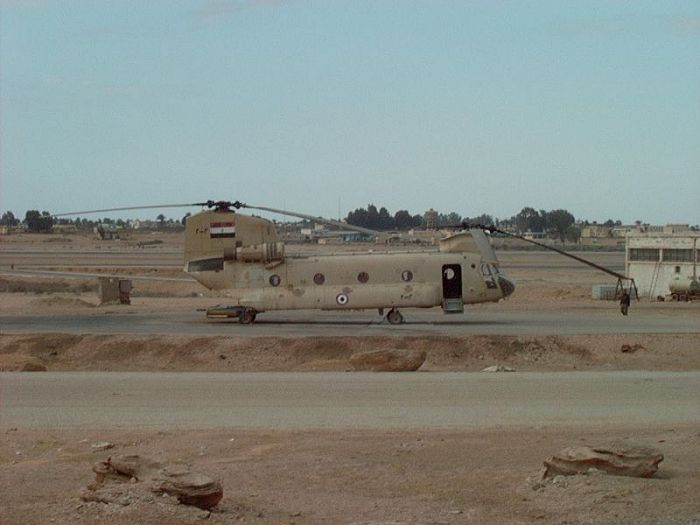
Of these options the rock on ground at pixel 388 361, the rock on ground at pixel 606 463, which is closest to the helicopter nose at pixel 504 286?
the rock on ground at pixel 388 361

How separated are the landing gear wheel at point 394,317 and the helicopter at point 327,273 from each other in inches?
1.3

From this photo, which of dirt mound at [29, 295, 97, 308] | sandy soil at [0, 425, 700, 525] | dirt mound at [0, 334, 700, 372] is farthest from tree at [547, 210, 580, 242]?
sandy soil at [0, 425, 700, 525]

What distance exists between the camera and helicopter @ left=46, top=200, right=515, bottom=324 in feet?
108

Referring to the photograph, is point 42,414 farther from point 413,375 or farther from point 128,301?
point 128,301

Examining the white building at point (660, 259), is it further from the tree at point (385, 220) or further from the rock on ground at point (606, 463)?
the tree at point (385, 220)

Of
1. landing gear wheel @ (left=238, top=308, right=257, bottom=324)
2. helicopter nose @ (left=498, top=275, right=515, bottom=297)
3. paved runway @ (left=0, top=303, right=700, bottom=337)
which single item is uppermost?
helicopter nose @ (left=498, top=275, right=515, bottom=297)

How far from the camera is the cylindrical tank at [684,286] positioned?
47.4m

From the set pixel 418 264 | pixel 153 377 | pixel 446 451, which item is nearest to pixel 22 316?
pixel 418 264

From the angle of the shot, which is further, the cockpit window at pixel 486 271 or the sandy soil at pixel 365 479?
the cockpit window at pixel 486 271

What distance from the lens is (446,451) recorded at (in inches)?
539

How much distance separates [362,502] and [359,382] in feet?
29.2

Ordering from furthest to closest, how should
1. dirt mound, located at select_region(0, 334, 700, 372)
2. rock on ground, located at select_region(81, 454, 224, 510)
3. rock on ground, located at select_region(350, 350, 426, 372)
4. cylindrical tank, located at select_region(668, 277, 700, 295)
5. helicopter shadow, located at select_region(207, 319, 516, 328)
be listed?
cylindrical tank, located at select_region(668, 277, 700, 295)
helicopter shadow, located at select_region(207, 319, 516, 328)
dirt mound, located at select_region(0, 334, 700, 372)
rock on ground, located at select_region(350, 350, 426, 372)
rock on ground, located at select_region(81, 454, 224, 510)

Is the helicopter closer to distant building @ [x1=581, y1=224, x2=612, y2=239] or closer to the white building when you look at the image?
the white building

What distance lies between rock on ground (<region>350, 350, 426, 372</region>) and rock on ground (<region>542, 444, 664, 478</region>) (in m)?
10.7
